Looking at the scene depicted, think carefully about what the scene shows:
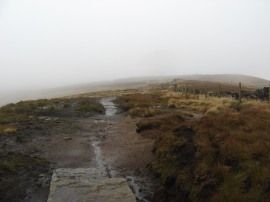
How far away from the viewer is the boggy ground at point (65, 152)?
14.9 metres

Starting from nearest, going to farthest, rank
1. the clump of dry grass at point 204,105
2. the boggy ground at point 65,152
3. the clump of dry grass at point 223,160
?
the clump of dry grass at point 223,160 < the boggy ground at point 65,152 < the clump of dry grass at point 204,105

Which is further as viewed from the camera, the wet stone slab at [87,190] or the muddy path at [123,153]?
the muddy path at [123,153]

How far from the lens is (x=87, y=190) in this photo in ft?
42.6

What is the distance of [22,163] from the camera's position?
17766 millimetres

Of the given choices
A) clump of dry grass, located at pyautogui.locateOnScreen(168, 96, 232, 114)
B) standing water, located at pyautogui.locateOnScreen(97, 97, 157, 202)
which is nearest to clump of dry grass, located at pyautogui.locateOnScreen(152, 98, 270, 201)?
standing water, located at pyautogui.locateOnScreen(97, 97, 157, 202)

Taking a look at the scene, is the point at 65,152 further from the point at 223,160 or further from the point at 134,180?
the point at 223,160

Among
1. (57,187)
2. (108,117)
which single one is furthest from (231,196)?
(108,117)

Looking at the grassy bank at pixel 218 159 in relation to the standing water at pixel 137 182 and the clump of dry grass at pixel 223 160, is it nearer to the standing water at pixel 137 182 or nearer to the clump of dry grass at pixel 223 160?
the clump of dry grass at pixel 223 160

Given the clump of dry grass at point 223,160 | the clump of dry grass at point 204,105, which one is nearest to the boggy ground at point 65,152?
the clump of dry grass at point 223,160

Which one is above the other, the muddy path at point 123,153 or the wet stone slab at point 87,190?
the wet stone slab at point 87,190

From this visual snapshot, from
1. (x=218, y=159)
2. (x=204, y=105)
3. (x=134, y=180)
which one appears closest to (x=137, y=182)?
(x=134, y=180)

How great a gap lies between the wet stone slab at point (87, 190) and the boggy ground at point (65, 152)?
2.66ft

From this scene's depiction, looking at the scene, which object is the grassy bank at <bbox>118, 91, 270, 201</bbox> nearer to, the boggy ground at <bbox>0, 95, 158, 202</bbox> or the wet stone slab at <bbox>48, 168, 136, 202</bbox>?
the boggy ground at <bbox>0, 95, 158, 202</bbox>

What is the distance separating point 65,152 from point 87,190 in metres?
8.21
